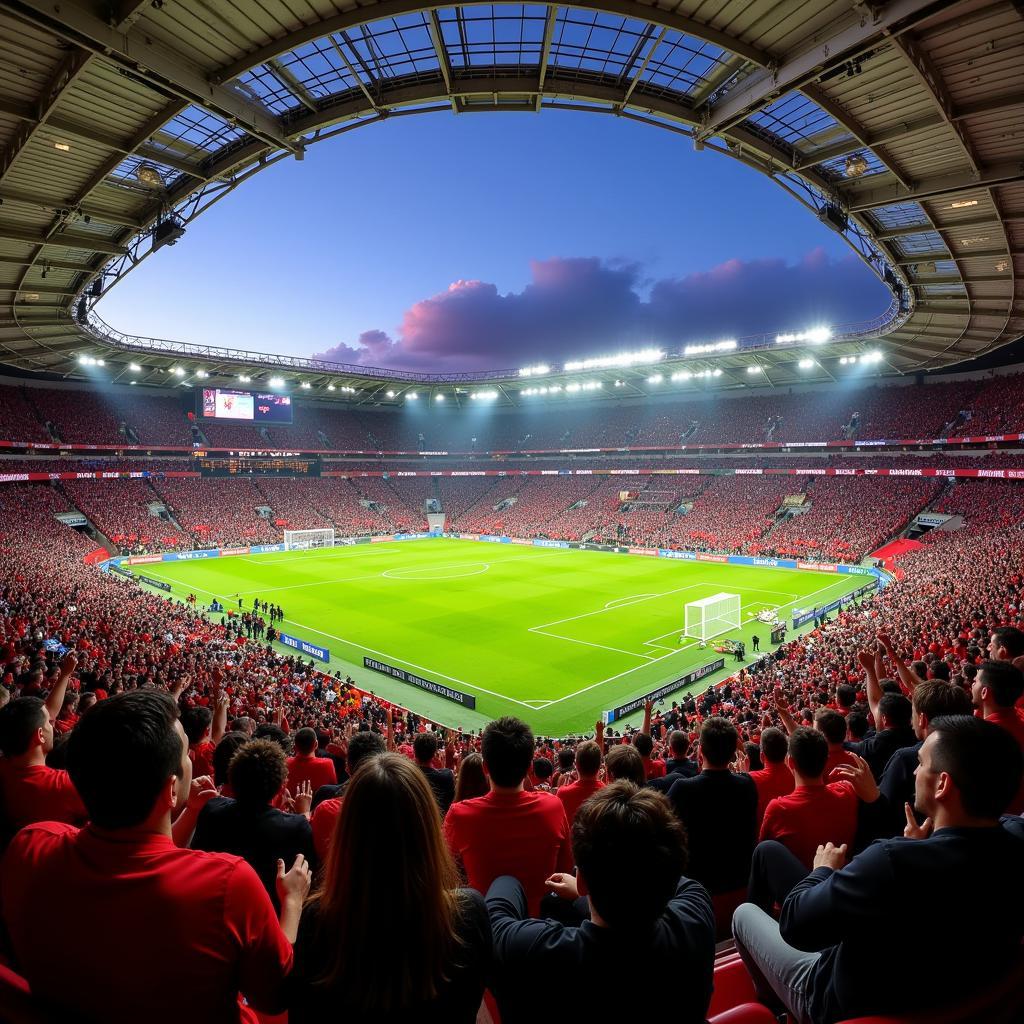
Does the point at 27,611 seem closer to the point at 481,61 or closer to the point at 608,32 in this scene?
the point at 481,61

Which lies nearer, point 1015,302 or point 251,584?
point 1015,302

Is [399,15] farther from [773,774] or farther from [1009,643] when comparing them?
[1009,643]

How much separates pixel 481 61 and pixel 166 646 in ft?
64.4

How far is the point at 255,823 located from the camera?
12.9ft

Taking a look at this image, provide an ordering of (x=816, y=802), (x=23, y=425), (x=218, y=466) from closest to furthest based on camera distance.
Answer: (x=816, y=802) < (x=23, y=425) < (x=218, y=466)

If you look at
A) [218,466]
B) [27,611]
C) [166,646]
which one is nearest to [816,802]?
[166,646]

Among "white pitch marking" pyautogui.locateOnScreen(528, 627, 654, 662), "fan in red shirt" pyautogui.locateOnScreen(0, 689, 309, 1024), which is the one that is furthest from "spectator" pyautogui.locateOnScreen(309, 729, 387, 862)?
"white pitch marking" pyautogui.locateOnScreen(528, 627, 654, 662)

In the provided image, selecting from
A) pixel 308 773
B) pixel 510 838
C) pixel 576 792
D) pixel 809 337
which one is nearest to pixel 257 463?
pixel 809 337

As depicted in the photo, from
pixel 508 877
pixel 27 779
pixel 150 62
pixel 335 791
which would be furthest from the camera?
pixel 150 62

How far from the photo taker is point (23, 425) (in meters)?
51.9

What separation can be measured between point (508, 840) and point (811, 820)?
2.22 metres

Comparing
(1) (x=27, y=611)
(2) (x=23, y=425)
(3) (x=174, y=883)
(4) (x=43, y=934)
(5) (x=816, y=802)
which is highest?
(2) (x=23, y=425)

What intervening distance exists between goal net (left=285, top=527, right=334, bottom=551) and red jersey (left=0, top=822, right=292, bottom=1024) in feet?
195

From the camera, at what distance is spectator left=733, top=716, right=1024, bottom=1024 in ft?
7.39
